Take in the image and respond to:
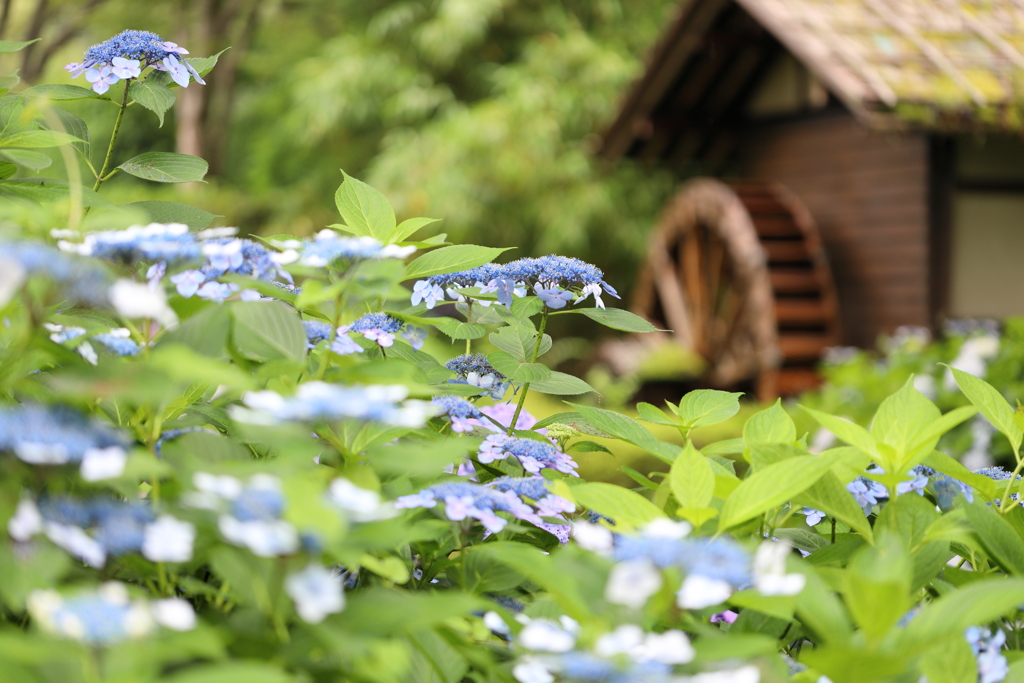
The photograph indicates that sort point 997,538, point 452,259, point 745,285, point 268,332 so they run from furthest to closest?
point 745,285, point 452,259, point 997,538, point 268,332

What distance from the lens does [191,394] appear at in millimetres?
804

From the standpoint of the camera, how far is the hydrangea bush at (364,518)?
1.68ft

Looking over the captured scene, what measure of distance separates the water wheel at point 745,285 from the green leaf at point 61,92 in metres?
6.37

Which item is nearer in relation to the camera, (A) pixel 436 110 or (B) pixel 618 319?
(B) pixel 618 319

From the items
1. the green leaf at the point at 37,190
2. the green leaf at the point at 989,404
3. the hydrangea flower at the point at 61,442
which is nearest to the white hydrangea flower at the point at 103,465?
the hydrangea flower at the point at 61,442

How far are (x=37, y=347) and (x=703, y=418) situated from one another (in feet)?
2.12

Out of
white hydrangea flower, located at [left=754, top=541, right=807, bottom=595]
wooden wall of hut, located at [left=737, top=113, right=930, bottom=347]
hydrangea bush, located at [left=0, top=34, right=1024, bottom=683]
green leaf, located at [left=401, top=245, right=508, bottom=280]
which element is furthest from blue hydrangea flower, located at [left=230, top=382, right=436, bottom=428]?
wooden wall of hut, located at [left=737, top=113, right=930, bottom=347]

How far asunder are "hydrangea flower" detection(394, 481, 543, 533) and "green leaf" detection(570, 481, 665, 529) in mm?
55

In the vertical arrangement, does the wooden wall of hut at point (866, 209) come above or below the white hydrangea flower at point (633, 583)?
below

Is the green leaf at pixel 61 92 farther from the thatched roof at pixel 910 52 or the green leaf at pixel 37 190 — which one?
the thatched roof at pixel 910 52

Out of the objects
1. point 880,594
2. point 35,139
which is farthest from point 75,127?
point 880,594

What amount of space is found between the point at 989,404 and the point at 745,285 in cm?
716

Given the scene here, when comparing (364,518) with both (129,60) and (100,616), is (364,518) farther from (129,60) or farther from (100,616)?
(129,60)

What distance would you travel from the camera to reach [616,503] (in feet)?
2.41
